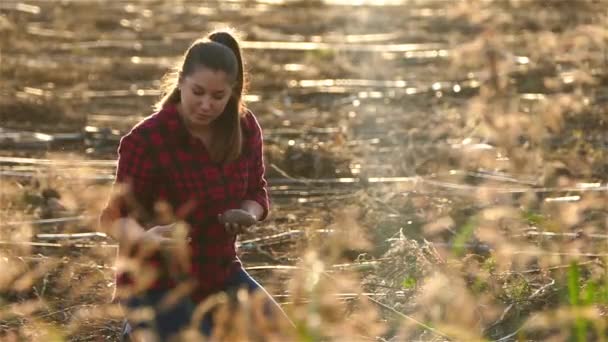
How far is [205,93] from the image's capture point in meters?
3.83

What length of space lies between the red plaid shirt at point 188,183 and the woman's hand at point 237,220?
4.7 inches

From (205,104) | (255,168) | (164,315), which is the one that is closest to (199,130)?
(205,104)

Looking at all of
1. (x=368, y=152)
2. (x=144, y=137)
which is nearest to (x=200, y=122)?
(x=144, y=137)

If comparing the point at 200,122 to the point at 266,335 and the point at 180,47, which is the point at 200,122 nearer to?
the point at 266,335

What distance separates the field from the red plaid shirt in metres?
0.20

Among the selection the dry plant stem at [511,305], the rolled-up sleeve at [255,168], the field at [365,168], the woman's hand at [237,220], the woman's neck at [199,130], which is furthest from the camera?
the dry plant stem at [511,305]

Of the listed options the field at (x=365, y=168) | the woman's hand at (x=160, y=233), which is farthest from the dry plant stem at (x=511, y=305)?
the woman's hand at (x=160, y=233)

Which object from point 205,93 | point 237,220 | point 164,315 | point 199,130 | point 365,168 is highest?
point 205,93

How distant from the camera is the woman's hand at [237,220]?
3791 mm

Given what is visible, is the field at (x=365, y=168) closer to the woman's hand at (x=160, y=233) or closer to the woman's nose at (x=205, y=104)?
the woman's hand at (x=160, y=233)

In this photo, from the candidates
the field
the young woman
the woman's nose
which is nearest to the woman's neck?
the young woman

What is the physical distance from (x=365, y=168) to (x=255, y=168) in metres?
3.24

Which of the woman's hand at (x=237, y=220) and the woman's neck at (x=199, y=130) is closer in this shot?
the woman's hand at (x=237, y=220)

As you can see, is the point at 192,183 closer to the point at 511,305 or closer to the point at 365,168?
the point at 511,305
